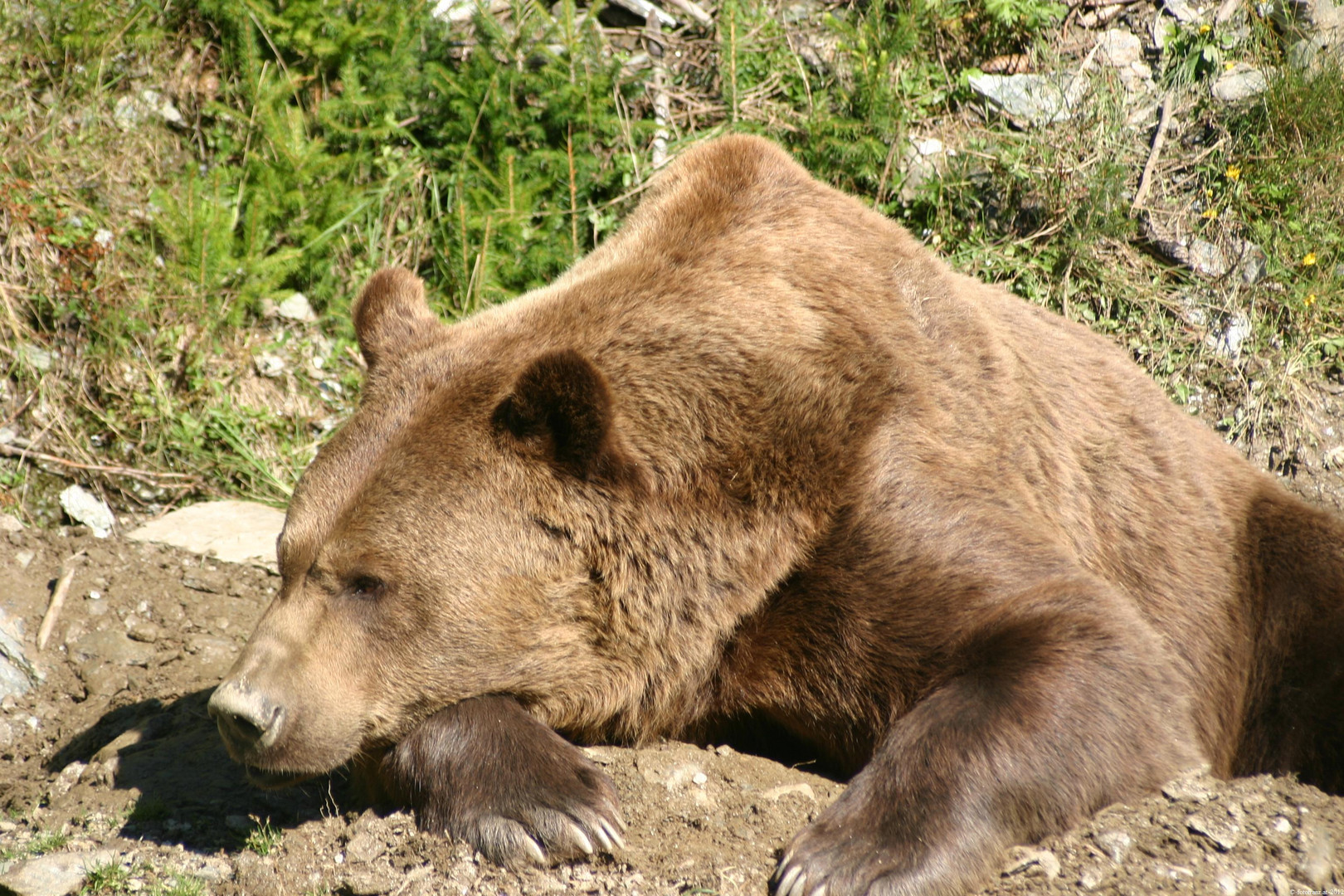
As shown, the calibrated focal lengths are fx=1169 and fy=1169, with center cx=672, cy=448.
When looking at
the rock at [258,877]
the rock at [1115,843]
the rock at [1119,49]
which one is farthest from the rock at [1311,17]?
the rock at [258,877]

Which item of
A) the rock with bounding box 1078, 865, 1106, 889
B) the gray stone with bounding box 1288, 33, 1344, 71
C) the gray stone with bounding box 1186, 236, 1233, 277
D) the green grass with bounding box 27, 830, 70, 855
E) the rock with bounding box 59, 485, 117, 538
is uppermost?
the gray stone with bounding box 1288, 33, 1344, 71

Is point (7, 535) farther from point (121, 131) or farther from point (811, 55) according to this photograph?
point (811, 55)

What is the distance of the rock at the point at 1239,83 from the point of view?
711 cm

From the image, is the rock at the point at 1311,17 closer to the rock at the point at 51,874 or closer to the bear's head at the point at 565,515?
the bear's head at the point at 565,515

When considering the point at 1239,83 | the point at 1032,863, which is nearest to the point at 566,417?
the point at 1032,863

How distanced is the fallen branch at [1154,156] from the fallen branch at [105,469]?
A: 5.60 metres

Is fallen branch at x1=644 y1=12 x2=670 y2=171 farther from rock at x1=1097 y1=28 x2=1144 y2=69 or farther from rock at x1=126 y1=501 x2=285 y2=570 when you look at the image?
rock at x1=126 y1=501 x2=285 y2=570

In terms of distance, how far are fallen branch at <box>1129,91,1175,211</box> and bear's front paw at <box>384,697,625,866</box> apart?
5244 millimetres

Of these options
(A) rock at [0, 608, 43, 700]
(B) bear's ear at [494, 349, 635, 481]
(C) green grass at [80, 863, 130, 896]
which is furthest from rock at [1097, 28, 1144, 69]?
(C) green grass at [80, 863, 130, 896]

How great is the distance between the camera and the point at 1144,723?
128 inches

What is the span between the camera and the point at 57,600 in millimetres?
4969

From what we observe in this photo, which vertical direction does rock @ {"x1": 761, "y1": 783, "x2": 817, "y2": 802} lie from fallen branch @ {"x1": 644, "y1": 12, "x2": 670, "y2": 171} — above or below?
below

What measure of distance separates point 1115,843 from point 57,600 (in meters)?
4.25

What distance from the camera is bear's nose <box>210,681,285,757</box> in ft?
10.5
